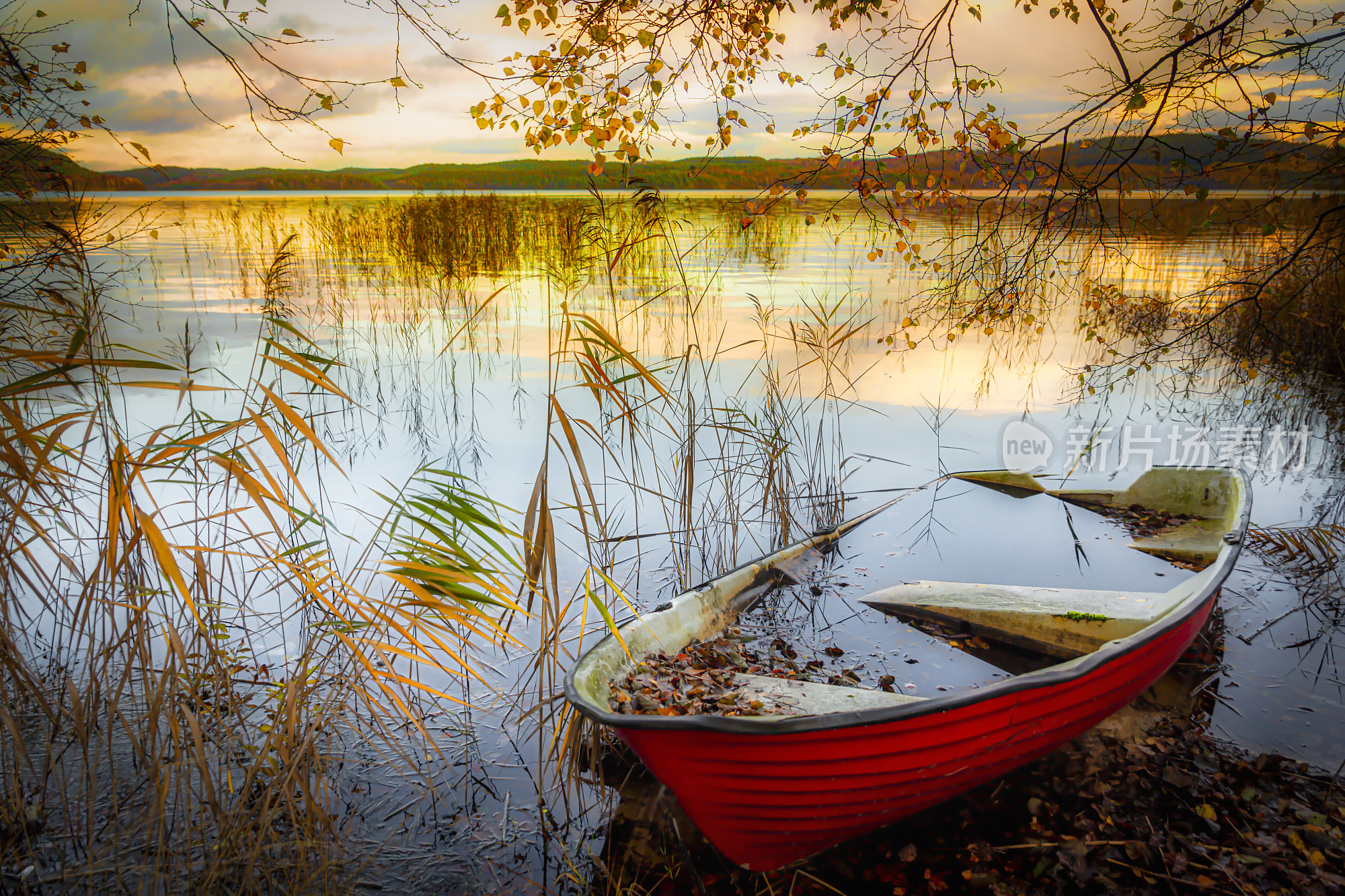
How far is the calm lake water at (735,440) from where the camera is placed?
3.17 m

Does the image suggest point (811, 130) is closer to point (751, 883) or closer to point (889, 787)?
point (889, 787)

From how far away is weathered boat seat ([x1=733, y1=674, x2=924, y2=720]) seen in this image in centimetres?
262

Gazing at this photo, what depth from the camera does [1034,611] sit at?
3.79 m

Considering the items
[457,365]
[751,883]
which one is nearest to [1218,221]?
[751,883]

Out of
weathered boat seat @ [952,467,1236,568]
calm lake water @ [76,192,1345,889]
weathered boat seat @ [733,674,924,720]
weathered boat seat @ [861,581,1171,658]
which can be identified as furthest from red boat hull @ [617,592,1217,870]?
weathered boat seat @ [952,467,1236,568]

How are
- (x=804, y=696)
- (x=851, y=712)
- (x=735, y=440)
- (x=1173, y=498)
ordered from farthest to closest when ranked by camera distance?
(x=1173, y=498)
(x=735, y=440)
(x=804, y=696)
(x=851, y=712)

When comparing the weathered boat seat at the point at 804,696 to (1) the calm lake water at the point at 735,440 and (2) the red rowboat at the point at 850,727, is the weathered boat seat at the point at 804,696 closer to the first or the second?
(2) the red rowboat at the point at 850,727

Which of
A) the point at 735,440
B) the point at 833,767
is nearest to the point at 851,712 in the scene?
the point at 833,767

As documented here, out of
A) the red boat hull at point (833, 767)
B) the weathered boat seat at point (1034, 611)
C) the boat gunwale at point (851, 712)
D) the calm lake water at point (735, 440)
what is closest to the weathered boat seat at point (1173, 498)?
the calm lake water at point (735, 440)

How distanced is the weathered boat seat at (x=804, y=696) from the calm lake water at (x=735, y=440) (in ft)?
2.50

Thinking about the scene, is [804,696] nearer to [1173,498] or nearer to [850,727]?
[850,727]

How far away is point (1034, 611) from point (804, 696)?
1770mm

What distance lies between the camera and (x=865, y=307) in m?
10.8

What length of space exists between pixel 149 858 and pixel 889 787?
2.56 m
